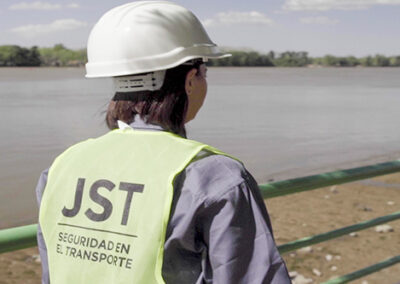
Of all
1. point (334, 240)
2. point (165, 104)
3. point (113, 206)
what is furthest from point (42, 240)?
point (334, 240)

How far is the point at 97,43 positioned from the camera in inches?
64.5

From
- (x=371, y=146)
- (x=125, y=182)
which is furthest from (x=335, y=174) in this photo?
(x=371, y=146)

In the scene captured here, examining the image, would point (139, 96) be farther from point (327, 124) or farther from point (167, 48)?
point (327, 124)

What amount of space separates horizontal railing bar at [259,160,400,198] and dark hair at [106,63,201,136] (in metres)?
0.85

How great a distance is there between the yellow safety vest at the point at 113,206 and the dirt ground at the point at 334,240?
4.93 meters

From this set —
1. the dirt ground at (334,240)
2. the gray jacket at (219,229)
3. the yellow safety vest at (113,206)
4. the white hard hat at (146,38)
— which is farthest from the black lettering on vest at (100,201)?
the dirt ground at (334,240)

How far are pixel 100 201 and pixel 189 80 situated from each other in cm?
35

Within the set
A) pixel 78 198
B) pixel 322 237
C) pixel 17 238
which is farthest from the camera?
pixel 322 237

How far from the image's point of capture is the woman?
1.37m

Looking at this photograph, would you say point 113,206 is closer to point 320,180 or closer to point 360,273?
point 320,180

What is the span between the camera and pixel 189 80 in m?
1.53

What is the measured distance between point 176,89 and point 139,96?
0.09 meters

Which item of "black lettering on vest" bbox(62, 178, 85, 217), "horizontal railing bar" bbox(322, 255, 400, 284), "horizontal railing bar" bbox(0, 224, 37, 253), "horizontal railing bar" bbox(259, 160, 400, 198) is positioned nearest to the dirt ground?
"horizontal railing bar" bbox(322, 255, 400, 284)

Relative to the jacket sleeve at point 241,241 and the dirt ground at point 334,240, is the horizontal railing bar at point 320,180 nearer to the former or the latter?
the jacket sleeve at point 241,241
